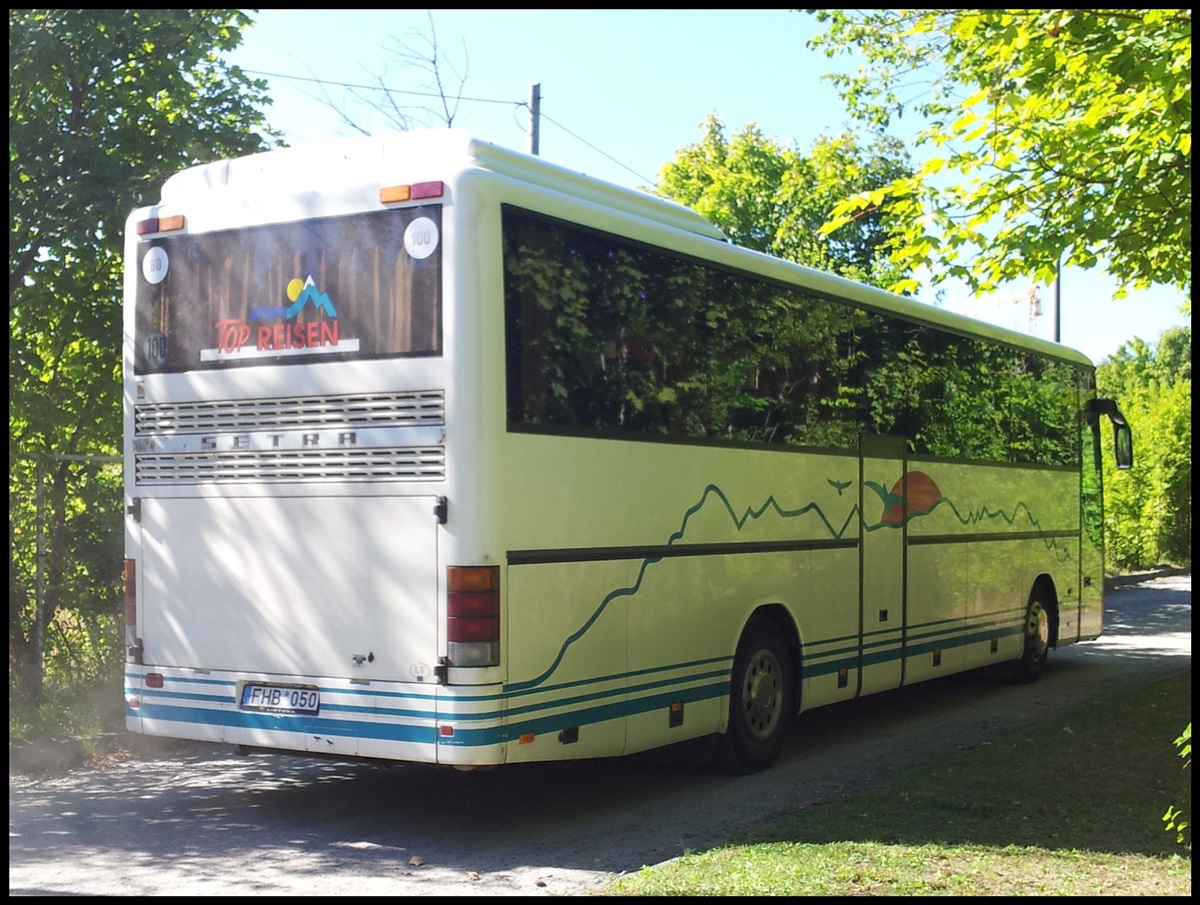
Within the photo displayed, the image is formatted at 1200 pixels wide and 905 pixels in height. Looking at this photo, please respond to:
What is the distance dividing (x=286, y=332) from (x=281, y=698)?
2111mm

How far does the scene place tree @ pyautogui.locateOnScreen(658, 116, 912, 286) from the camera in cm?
2441

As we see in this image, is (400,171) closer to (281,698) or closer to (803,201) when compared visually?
(281,698)

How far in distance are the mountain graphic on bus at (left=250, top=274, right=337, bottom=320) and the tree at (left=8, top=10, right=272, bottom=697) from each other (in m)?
3.52

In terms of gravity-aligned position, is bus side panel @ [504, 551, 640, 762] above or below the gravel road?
above

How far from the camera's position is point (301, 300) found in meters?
8.07

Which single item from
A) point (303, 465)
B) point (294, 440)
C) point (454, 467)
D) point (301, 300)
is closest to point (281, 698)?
point (303, 465)

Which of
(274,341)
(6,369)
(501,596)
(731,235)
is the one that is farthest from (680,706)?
(731,235)

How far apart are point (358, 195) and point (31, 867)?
3.98m

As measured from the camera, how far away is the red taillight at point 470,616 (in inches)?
292

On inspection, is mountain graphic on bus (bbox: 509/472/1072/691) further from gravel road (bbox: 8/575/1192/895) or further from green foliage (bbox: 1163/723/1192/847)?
green foliage (bbox: 1163/723/1192/847)

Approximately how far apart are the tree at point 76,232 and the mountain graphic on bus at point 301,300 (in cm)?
352

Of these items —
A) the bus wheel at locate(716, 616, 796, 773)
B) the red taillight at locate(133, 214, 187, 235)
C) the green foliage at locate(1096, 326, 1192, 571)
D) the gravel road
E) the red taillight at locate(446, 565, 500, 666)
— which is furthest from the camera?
the green foliage at locate(1096, 326, 1192, 571)

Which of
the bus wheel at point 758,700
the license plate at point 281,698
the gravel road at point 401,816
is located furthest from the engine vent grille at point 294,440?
the bus wheel at point 758,700

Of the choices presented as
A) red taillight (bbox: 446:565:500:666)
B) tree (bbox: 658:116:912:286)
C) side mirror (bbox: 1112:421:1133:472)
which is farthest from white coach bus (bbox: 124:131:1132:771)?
tree (bbox: 658:116:912:286)
